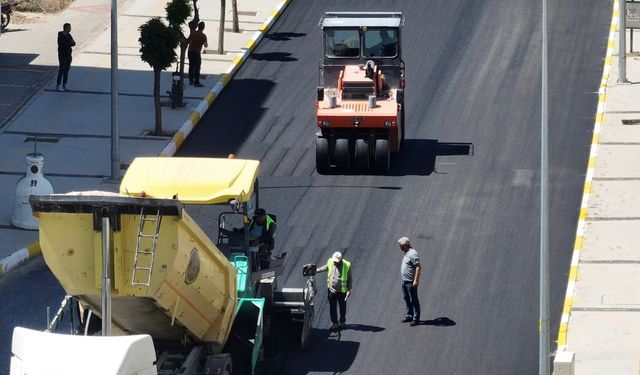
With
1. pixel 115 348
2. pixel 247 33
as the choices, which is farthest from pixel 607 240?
pixel 247 33

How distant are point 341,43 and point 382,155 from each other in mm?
3036

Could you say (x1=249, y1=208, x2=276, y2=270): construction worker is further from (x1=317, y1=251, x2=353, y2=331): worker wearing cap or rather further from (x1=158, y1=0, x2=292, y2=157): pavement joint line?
(x1=158, y1=0, x2=292, y2=157): pavement joint line

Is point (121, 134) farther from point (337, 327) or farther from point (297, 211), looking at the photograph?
point (337, 327)

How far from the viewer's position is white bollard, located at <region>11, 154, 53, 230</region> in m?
31.1

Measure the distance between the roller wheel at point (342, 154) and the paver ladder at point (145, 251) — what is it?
44.1ft

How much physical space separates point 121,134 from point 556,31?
12924 mm

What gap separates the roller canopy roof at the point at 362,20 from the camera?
114 feet

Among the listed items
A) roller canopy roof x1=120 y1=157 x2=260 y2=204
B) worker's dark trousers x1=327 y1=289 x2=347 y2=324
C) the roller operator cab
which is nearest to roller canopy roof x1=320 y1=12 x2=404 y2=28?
the roller operator cab

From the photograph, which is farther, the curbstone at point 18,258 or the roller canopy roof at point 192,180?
the curbstone at point 18,258

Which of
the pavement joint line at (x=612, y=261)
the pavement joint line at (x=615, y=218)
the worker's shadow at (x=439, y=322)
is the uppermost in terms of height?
the pavement joint line at (x=615, y=218)

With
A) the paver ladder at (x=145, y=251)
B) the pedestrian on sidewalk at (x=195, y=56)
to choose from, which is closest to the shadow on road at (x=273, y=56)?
the pedestrian on sidewalk at (x=195, y=56)

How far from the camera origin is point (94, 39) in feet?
144

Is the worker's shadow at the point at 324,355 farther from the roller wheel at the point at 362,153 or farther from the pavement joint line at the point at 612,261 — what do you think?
the roller wheel at the point at 362,153

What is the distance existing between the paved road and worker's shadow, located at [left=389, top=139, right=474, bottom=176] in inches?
2.3
